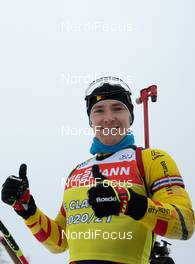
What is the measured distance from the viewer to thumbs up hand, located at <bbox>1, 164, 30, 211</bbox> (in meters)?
2.71

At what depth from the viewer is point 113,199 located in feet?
6.52

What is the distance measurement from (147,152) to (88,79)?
3.44 feet

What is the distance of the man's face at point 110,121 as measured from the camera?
3.06 m

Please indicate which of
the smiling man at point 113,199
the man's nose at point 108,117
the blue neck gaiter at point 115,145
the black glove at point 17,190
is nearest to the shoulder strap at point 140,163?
the smiling man at point 113,199

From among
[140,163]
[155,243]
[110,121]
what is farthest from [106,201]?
[155,243]

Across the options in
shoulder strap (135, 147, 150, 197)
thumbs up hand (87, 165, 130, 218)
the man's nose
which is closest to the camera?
thumbs up hand (87, 165, 130, 218)

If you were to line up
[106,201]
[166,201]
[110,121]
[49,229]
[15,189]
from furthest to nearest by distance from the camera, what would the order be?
[49,229] < [110,121] < [15,189] < [166,201] < [106,201]

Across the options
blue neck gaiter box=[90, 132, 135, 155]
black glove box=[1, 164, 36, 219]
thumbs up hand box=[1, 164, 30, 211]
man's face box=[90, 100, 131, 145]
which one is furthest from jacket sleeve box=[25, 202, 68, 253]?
man's face box=[90, 100, 131, 145]

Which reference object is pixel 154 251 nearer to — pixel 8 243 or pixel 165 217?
pixel 165 217

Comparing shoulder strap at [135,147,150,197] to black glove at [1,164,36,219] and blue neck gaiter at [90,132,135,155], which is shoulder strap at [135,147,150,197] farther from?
black glove at [1,164,36,219]

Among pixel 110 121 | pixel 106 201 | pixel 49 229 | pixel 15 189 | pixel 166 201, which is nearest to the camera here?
pixel 106 201

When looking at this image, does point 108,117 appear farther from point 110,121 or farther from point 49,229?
point 49,229

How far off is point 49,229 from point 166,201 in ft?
4.19

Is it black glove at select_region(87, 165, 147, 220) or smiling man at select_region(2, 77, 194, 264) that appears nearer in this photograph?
black glove at select_region(87, 165, 147, 220)
